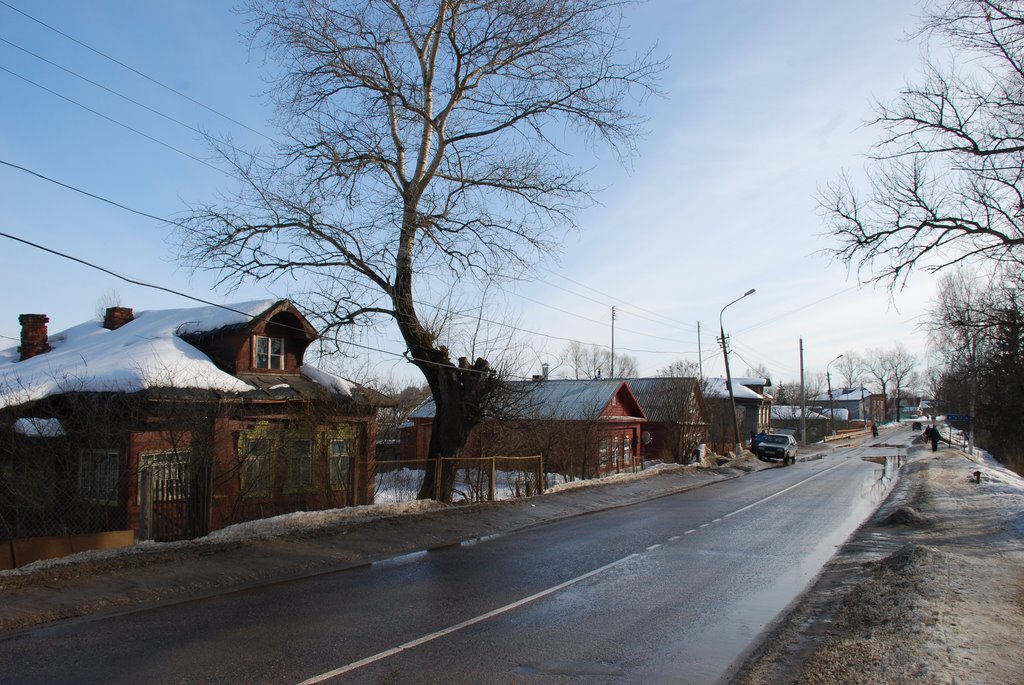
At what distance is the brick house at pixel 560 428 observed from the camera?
21.8 m

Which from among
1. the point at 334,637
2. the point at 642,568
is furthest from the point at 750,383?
Answer: the point at 334,637

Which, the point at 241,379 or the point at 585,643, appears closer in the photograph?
the point at 585,643

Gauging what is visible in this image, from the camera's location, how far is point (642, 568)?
35.9ft

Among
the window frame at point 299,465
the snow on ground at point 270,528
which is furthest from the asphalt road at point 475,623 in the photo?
the window frame at point 299,465

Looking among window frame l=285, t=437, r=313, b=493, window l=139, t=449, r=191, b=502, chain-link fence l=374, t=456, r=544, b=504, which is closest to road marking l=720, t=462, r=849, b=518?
chain-link fence l=374, t=456, r=544, b=504

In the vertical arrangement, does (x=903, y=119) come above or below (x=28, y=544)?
above

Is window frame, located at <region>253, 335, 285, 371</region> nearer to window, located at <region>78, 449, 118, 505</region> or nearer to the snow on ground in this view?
A: the snow on ground

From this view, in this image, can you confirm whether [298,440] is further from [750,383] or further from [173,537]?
[750,383]

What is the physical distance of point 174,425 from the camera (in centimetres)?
1495

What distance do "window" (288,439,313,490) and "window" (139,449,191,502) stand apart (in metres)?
3.79

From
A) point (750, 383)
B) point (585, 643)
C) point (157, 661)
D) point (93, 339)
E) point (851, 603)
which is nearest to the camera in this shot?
point (157, 661)

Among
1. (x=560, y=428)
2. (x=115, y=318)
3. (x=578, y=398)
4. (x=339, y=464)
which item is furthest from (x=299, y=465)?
(x=578, y=398)

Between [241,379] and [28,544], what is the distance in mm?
9667

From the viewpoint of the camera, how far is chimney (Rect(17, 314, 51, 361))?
23156mm
